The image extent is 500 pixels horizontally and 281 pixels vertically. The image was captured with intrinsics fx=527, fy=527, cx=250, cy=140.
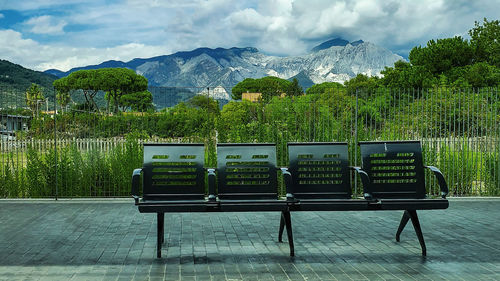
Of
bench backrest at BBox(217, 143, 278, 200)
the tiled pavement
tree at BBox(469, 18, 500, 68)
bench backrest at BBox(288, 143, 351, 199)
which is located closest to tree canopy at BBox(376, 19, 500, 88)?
tree at BBox(469, 18, 500, 68)

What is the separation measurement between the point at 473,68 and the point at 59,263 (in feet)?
139

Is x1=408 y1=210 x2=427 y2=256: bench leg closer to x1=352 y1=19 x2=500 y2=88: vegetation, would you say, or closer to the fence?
the fence

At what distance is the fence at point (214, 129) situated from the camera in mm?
10164

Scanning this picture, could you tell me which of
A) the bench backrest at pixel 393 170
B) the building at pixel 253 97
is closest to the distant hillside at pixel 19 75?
the building at pixel 253 97

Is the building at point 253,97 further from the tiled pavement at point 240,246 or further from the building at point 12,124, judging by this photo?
the building at point 12,124

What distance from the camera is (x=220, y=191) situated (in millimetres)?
6043

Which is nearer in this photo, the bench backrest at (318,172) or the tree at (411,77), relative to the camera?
the bench backrest at (318,172)

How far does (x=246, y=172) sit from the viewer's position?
243 inches

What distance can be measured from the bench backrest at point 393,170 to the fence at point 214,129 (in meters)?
3.77

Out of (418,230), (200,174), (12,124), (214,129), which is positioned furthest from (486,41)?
(200,174)

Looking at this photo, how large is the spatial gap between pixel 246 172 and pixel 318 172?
2.78 ft

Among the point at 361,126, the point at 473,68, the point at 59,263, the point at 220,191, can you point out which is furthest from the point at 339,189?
the point at 473,68

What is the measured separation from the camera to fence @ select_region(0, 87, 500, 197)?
10164mm

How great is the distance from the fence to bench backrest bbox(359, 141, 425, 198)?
3.77m
